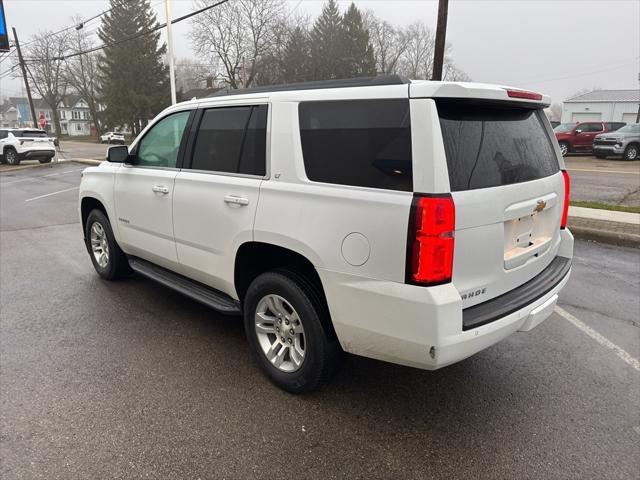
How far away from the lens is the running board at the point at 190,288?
346 cm

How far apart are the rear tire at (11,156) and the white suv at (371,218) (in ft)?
72.8

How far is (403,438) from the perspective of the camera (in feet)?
8.74

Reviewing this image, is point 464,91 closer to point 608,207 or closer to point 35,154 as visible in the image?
point 608,207

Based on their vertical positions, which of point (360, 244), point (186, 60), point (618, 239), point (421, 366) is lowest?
point (618, 239)

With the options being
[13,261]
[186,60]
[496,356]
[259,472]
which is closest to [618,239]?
[496,356]

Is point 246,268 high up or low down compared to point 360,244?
down

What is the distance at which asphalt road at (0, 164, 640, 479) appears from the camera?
96.7 inches

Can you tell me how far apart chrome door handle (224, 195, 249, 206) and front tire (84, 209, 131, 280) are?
86.3 inches

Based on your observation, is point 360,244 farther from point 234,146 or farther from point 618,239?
point 618,239

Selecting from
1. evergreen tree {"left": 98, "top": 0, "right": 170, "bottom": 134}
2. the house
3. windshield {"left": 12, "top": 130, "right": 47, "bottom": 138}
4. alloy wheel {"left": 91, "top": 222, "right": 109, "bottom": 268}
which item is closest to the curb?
alloy wheel {"left": 91, "top": 222, "right": 109, "bottom": 268}

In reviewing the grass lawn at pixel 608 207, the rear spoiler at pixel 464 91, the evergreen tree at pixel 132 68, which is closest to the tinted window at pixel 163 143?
the rear spoiler at pixel 464 91

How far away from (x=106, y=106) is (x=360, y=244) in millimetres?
57398

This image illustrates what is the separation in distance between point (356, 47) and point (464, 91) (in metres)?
54.1

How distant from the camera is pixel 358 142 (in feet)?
8.37
